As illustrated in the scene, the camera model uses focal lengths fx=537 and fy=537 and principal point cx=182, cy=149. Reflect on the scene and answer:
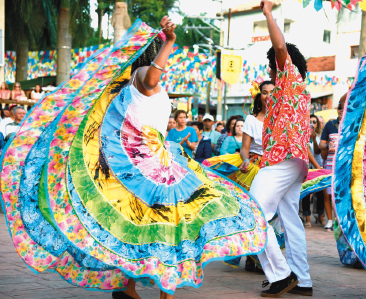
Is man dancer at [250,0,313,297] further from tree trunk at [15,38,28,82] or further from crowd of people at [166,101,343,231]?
tree trunk at [15,38,28,82]

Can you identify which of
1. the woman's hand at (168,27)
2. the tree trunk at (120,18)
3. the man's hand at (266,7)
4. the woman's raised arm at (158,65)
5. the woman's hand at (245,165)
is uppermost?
the tree trunk at (120,18)

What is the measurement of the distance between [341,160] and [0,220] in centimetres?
583

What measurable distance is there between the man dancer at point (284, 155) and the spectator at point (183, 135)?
4678mm

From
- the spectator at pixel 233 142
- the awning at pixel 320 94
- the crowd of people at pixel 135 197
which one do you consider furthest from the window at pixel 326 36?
the crowd of people at pixel 135 197

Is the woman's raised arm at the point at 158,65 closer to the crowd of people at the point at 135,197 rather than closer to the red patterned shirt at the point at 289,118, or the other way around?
the crowd of people at the point at 135,197

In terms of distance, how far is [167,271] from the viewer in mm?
3289

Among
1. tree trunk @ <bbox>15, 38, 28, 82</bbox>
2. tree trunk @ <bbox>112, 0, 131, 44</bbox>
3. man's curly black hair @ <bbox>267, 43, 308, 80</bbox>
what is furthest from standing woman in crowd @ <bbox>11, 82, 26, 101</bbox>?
man's curly black hair @ <bbox>267, 43, 308, 80</bbox>

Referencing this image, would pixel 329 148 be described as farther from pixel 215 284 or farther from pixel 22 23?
pixel 22 23

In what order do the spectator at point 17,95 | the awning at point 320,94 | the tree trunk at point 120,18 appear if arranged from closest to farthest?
the tree trunk at point 120,18 < the spectator at point 17,95 < the awning at point 320,94

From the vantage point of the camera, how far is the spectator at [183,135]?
8938 mm

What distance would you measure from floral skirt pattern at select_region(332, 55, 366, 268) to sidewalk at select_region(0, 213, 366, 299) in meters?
0.76

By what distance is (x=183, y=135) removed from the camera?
9.07 meters

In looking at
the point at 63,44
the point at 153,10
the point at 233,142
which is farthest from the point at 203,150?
the point at 153,10

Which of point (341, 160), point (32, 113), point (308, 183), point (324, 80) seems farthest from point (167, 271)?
point (324, 80)
